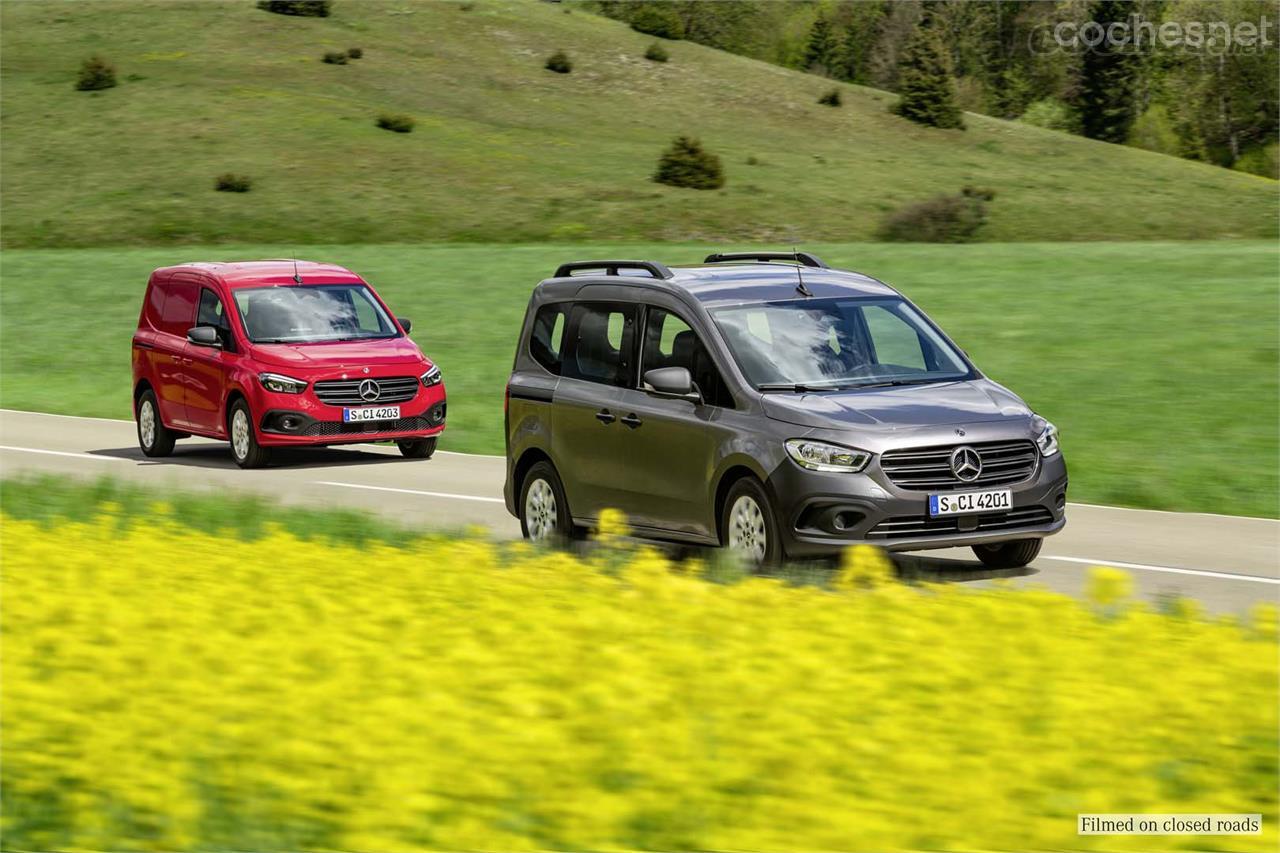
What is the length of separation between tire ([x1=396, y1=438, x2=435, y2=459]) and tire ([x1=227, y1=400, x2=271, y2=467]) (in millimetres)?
1427

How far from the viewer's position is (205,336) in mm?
19406

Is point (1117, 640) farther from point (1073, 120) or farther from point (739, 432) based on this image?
point (1073, 120)

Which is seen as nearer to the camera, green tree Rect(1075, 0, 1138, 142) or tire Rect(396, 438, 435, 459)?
tire Rect(396, 438, 435, 459)

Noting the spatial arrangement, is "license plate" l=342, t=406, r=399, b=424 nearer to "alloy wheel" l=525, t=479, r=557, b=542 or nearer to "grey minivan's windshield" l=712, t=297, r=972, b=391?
"alloy wheel" l=525, t=479, r=557, b=542

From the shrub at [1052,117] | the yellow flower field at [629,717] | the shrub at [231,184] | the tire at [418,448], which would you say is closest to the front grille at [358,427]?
the tire at [418,448]

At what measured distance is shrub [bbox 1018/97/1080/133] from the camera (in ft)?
343

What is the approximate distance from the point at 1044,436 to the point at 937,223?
46.7m

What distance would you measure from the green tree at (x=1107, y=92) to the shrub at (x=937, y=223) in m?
52.7

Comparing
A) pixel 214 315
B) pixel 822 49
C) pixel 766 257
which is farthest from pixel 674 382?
pixel 822 49

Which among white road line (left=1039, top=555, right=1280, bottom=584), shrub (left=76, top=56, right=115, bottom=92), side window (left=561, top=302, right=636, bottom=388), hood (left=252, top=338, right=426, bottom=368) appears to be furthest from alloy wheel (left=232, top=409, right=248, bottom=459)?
shrub (left=76, top=56, right=115, bottom=92)

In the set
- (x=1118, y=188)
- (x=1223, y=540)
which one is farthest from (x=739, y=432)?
(x=1118, y=188)

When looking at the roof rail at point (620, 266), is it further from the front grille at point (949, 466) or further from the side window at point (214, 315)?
the side window at point (214, 315)

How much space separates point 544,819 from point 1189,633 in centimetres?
303

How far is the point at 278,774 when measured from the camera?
5207 mm
